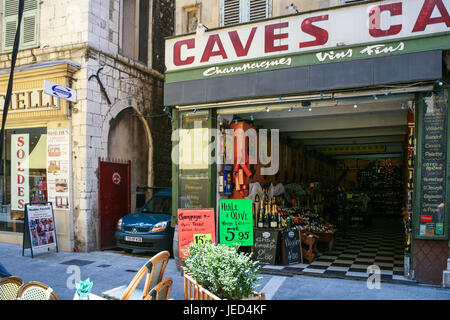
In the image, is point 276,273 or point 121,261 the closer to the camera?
point 276,273

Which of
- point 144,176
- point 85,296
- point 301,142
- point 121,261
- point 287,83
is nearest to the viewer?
point 85,296

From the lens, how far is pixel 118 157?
34.8 feet

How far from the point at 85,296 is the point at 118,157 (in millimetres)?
7823

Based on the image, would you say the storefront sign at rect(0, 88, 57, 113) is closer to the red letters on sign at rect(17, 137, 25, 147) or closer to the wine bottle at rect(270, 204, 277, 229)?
the red letters on sign at rect(17, 137, 25, 147)

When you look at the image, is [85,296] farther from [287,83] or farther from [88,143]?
[88,143]

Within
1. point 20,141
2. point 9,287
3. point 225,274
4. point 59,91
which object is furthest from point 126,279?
point 20,141

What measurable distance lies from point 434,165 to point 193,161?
465 cm

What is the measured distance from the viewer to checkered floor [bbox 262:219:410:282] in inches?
281

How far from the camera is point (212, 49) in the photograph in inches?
310

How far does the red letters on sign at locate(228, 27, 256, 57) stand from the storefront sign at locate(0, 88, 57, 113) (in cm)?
496

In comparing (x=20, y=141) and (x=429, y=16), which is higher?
(x=429, y=16)

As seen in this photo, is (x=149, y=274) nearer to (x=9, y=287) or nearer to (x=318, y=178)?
(x=9, y=287)

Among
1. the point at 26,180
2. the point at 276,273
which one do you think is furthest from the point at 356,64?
the point at 26,180
